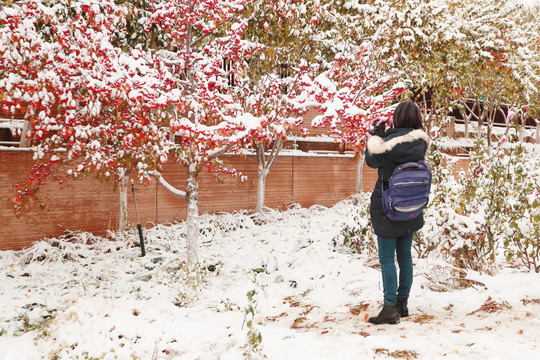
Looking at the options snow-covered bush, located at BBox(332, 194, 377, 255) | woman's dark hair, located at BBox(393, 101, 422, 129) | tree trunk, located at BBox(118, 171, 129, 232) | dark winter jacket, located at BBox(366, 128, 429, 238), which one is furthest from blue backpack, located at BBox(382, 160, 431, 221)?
tree trunk, located at BBox(118, 171, 129, 232)

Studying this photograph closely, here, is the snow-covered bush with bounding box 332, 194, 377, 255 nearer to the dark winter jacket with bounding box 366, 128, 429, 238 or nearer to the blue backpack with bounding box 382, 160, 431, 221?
the dark winter jacket with bounding box 366, 128, 429, 238

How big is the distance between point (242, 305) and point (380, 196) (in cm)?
220

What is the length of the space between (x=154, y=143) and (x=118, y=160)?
55 cm

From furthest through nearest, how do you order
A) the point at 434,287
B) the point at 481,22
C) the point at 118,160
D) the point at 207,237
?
A: the point at 481,22
the point at 207,237
the point at 118,160
the point at 434,287

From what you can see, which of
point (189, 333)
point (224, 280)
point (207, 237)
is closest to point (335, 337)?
point (189, 333)

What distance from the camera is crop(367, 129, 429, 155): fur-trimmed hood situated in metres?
3.41

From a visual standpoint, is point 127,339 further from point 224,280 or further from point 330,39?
point 330,39

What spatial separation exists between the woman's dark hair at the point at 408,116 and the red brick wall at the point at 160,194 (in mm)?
5573

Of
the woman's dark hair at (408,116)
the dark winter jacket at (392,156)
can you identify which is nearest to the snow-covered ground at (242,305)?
the dark winter jacket at (392,156)

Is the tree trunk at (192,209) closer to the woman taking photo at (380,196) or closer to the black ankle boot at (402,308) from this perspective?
the woman taking photo at (380,196)

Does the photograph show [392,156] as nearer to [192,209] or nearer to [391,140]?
[391,140]

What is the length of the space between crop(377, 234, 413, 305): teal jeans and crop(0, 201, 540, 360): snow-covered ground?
0.84ft

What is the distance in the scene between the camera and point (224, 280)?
19.2 ft

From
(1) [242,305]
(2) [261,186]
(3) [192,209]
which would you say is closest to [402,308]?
(1) [242,305]
